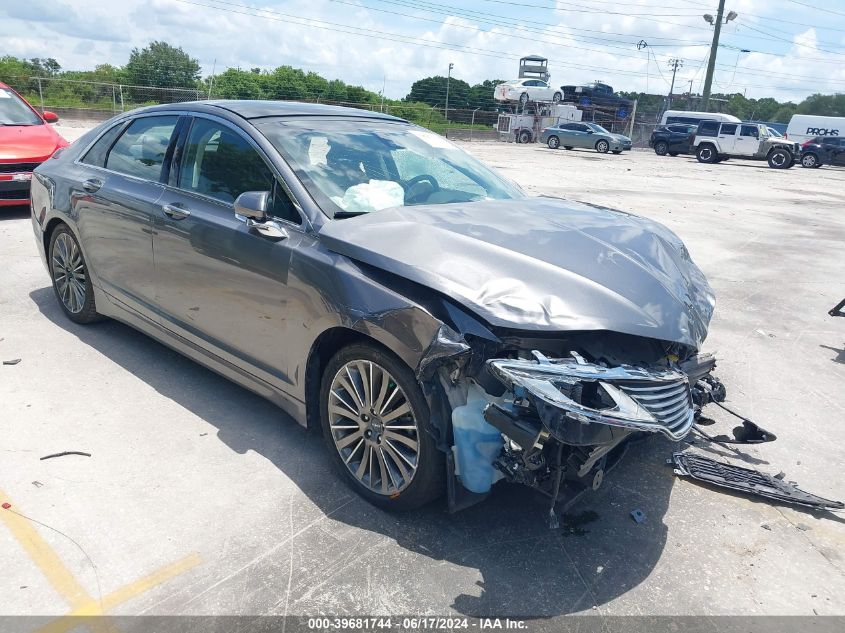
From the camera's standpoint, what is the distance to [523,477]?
2.67 m

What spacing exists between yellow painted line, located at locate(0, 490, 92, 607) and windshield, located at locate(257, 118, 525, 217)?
1968mm

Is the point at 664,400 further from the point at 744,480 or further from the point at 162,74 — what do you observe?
the point at 162,74

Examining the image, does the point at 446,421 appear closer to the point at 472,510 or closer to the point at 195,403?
the point at 472,510

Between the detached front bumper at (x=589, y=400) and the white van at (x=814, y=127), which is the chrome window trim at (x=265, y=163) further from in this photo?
the white van at (x=814, y=127)

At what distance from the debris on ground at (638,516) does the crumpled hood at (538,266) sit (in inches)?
34.8

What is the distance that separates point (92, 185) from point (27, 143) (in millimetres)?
5441

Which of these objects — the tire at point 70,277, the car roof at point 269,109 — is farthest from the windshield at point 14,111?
the car roof at point 269,109

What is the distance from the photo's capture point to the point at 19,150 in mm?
8844

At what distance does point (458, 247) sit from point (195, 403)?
2147 millimetres

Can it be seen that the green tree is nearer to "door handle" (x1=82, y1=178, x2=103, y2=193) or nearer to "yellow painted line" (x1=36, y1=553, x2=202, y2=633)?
"door handle" (x1=82, y1=178, x2=103, y2=193)

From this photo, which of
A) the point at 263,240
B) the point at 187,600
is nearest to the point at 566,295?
the point at 263,240

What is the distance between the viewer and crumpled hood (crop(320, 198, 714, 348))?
2.74m

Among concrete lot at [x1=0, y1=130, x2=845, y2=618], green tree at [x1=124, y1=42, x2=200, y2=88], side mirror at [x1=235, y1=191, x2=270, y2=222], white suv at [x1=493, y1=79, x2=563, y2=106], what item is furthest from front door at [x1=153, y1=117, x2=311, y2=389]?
white suv at [x1=493, y1=79, x2=563, y2=106]

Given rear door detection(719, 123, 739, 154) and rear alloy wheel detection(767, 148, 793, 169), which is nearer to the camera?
rear alloy wheel detection(767, 148, 793, 169)
